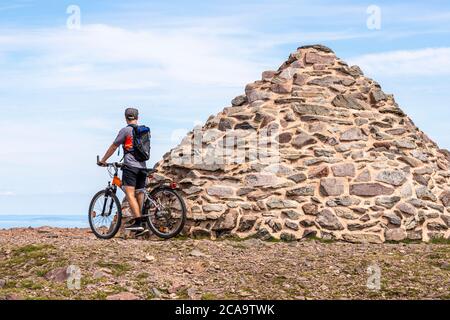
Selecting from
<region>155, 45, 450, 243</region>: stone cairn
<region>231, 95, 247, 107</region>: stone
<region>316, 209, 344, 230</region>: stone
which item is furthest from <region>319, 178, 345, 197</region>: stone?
<region>231, 95, 247, 107</region>: stone

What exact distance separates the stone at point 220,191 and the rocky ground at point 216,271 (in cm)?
182

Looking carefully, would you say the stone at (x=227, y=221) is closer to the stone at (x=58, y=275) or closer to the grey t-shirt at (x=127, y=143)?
the grey t-shirt at (x=127, y=143)

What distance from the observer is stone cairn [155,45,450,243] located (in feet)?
45.0

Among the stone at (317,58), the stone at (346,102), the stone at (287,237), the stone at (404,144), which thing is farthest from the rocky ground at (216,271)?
the stone at (317,58)

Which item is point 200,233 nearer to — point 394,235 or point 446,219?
point 394,235

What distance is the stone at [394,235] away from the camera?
13719 mm

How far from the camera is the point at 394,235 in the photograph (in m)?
13.7

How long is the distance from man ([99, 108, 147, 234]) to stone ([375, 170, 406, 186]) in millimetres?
4764

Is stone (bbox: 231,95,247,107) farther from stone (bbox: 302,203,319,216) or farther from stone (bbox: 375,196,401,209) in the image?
stone (bbox: 375,196,401,209)

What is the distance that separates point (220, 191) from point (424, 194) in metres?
4.27

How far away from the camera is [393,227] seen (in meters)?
13.9

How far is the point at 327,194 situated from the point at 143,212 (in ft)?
11.8
